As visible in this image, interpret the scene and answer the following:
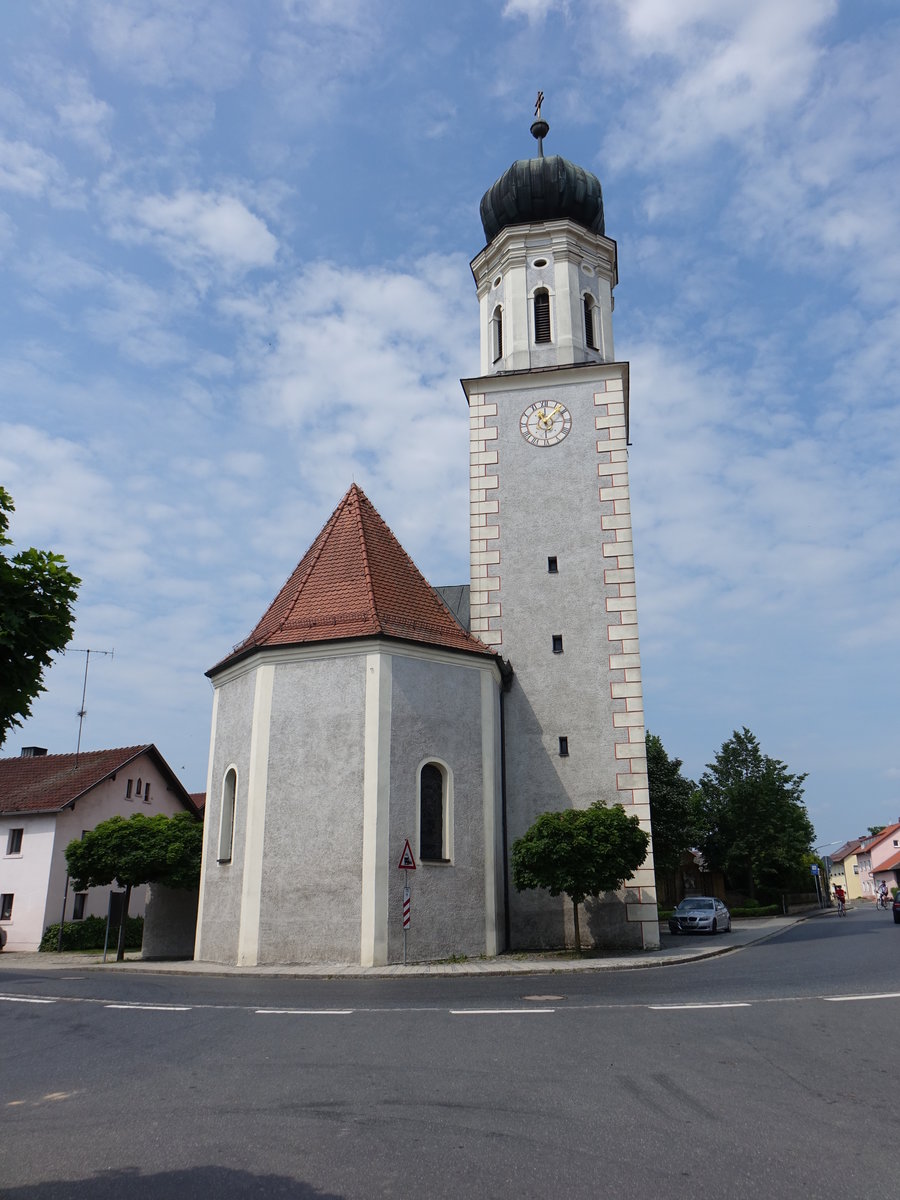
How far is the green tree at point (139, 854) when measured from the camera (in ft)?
71.9

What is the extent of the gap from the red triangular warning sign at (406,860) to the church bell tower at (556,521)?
3.92m

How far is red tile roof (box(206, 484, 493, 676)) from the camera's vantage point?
19.7 meters

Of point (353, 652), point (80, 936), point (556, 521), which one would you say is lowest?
point (80, 936)

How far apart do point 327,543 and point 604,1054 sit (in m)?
15.9

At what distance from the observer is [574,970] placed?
16.3 meters

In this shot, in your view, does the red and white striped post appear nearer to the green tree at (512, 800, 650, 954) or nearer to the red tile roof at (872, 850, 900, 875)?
the green tree at (512, 800, 650, 954)

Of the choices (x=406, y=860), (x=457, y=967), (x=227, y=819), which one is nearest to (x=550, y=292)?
(x=406, y=860)

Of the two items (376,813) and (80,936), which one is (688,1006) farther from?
(80,936)

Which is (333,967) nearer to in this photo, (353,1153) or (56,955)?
(353,1153)

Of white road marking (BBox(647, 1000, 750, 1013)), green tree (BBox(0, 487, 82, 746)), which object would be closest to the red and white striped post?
white road marking (BBox(647, 1000, 750, 1013))

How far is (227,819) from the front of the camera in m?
20.0

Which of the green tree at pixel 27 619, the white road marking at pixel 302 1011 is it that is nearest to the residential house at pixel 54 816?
the white road marking at pixel 302 1011

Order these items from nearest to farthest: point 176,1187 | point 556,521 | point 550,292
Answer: point 176,1187 < point 556,521 < point 550,292

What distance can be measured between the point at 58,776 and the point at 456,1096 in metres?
33.8
